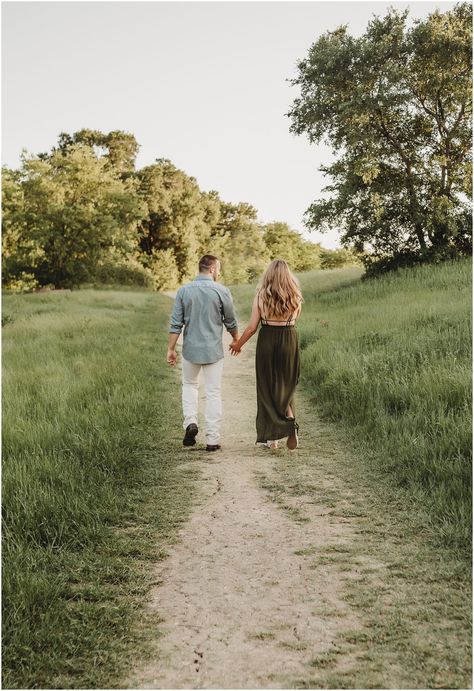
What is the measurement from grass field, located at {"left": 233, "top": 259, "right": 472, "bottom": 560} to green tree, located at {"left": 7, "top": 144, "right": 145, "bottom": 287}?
24.1m

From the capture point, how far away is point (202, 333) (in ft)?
21.4

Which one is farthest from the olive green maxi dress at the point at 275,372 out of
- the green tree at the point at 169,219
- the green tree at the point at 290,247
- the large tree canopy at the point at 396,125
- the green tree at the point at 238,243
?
the green tree at the point at 290,247

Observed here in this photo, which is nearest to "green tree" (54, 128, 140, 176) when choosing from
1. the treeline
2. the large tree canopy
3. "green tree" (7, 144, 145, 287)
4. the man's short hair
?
the treeline

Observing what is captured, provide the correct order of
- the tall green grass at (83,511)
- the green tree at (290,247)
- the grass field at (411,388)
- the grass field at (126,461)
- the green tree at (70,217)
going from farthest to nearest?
1. the green tree at (290,247)
2. the green tree at (70,217)
3. the grass field at (411,388)
4. the grass field at (126,461)
5. the tall green grass at (83,511)

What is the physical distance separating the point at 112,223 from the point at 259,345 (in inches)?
1207

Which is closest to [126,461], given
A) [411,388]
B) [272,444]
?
[272,444]

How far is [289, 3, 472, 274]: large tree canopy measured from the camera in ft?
63.5

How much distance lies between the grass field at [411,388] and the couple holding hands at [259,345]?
994mm

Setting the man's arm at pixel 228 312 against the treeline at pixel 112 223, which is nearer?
the man's arm at pixel 228 312

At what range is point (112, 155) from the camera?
56.1 metres

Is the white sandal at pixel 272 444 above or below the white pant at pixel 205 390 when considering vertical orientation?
below

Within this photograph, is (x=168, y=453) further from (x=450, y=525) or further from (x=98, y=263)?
(x=98, y=263)

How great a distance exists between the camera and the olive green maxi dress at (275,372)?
6.33 m

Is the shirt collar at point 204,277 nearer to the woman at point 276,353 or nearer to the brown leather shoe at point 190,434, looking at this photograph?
the woman at point 276,353
